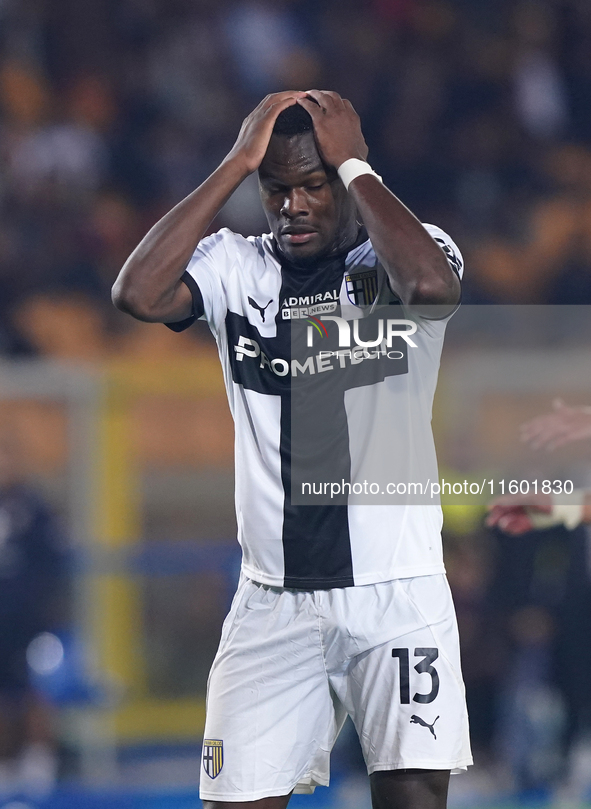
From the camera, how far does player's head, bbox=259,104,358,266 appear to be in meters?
1.95

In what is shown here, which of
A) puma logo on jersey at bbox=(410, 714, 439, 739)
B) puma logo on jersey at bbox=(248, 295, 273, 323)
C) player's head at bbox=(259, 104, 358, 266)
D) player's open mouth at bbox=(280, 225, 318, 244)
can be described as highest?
player's head at bbox=(259, 104, 358, 266)

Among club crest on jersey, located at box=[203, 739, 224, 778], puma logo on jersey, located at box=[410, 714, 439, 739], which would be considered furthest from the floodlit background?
puma logo on jersey, located at box=[410, 714, 439, 739]

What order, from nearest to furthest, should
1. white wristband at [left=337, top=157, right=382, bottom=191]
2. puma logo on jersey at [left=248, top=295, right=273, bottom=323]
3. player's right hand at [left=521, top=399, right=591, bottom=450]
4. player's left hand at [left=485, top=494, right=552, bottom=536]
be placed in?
white wristband at [left=337, top=157, right=382, bottom=191] → puma logo on jersey at [left=248, top=295, right=273, bottom=323] → player's left hand at [left=485, top=494, right=552, bottom=536] → player's right hand at [left=521, top=399, right=591, bottom=450]

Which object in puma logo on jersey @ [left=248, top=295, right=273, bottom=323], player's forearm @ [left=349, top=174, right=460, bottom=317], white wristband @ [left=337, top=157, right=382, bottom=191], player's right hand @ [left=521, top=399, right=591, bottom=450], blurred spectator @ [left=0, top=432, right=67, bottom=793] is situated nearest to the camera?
player's forearm @ [left=349, top=174, right=460, bottom=317]

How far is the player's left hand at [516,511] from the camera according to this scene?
2145 mm

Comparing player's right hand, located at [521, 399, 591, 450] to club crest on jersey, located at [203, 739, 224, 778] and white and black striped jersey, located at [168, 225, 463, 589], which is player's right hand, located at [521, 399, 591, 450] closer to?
white and black striped jersey, located at [168, 225, 463, 589]

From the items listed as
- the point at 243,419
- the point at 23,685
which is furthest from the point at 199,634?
the point at 243,419

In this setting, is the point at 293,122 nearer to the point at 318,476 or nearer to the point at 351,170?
the point at 351,170

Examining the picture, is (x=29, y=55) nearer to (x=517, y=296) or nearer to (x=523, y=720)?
(x=517, y=296)

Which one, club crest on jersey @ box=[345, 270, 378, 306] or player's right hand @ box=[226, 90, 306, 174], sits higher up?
player's right hand @ box=[226, 90, 306, 174]

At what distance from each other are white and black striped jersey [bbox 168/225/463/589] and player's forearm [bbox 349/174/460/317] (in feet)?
0.38

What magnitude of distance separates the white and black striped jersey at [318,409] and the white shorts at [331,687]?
6cm

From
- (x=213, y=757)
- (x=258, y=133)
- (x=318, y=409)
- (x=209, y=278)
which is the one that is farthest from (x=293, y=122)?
(x=213, y=757)

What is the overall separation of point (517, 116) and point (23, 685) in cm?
411
